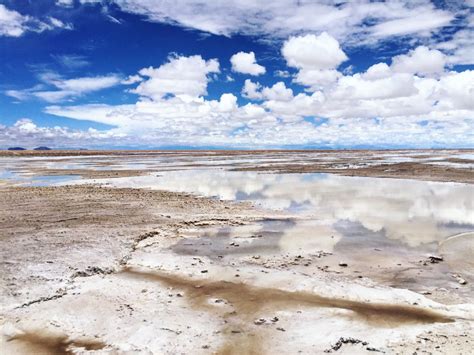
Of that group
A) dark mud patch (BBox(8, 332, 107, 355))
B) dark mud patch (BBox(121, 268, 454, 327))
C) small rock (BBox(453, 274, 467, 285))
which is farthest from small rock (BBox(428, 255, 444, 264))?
dark mud patch (BBox(8, 332, 107, 355))

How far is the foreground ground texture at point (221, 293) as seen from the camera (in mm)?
7152

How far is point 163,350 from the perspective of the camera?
22.4ft

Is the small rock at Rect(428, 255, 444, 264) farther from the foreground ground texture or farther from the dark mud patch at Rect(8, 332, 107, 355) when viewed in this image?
the dark mud patch at Rect(8, 332, 107, 355)

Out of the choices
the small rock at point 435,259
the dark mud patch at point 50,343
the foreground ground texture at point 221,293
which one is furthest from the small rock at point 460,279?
the dark mud patch at point 50,343

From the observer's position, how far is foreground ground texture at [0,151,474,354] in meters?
7.15

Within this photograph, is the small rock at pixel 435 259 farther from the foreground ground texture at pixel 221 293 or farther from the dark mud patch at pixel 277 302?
the dark mud patch at pixel 277 302

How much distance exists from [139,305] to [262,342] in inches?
126

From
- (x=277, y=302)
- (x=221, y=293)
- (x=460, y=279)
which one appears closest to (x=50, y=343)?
(x=221, y=293)

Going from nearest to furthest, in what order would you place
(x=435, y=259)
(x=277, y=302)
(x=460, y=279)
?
(x=277, y=302) < (x=460, y=279) < (x=435, y=259)

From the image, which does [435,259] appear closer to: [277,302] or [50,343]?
[277,302]

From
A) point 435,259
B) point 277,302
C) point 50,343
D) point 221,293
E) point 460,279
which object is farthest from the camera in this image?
point 435,259

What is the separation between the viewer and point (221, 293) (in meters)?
9.51

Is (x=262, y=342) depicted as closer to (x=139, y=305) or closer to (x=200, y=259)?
(x=139, y=305)

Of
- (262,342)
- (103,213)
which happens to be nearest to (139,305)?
(262,342)
